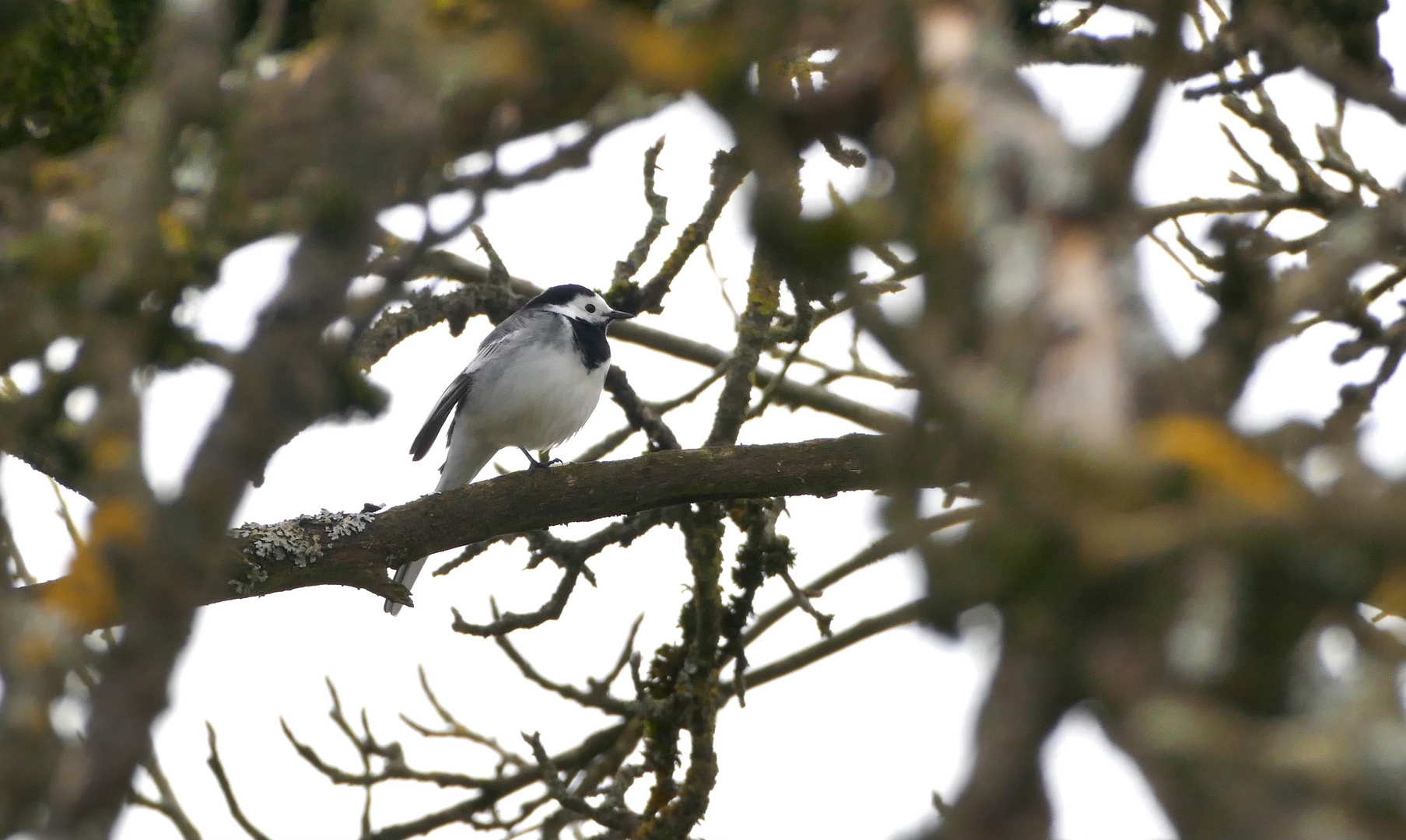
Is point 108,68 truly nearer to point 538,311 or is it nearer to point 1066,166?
point 1066,166

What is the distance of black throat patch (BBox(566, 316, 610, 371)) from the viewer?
7520 millimetres

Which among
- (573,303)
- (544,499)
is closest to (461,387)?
(573,303)

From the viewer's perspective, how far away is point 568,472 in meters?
4.88

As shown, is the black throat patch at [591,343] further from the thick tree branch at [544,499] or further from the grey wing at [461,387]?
the thick tree branch at [544,499]

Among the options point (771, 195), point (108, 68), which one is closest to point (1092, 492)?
point (771, 195)

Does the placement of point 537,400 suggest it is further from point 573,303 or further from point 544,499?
point 544,499

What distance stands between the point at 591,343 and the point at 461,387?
0.99 meters

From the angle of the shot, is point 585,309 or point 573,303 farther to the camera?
point 573,303

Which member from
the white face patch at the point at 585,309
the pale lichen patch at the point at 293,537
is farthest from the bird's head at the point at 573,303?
the pale lichen patch at the point at 293,537

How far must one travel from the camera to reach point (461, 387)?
8.05 m

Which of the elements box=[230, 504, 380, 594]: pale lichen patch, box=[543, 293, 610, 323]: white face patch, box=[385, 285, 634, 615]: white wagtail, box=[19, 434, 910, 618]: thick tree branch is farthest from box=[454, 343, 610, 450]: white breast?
box=[230, 504, 380, 594]: pale lichen patch

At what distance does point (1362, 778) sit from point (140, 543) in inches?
55.6

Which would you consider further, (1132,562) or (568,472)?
(568,472)

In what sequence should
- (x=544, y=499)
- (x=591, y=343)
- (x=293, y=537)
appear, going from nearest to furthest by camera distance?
(x=293, y=537)
(x=544, y=499)
(x=591, y=343)
